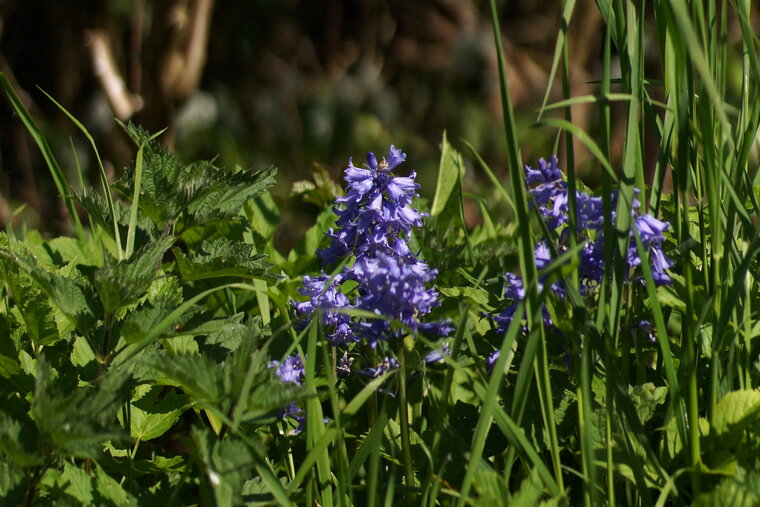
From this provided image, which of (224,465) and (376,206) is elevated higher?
(376,206)

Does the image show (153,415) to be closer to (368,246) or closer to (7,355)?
(7,355)

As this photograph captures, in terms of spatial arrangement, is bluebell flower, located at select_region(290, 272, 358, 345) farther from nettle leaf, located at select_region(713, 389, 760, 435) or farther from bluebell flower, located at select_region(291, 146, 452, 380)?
nettle leaf, located at select_region(713, 389, 760, 435)

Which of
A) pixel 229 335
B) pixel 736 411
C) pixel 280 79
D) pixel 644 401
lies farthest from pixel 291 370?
pixel 280 79

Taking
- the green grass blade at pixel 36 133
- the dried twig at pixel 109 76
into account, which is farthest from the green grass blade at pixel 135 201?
the dried twig at pixel 109 76

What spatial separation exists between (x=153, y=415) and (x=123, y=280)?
0.28 m

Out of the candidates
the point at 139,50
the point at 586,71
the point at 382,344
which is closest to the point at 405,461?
the point at 382,344

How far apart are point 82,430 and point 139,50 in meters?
4.19

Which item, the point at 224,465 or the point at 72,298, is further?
the point at 72,298

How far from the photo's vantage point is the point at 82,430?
0.91 metres

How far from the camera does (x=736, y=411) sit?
107 cm

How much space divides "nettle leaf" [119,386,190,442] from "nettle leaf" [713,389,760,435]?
0.68m

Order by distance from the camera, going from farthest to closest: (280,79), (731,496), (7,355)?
(280,79) → (7,355) → (731,496)

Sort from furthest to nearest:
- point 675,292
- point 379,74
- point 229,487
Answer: point 379,74
point 675,292
point 229,487

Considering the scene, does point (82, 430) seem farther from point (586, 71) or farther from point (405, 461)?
point (586, 71)
